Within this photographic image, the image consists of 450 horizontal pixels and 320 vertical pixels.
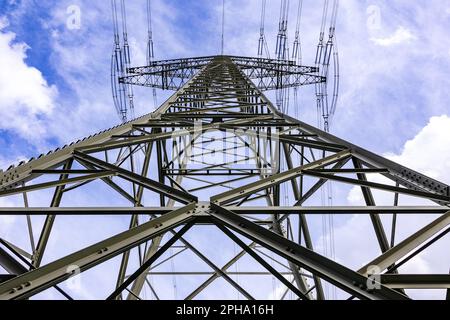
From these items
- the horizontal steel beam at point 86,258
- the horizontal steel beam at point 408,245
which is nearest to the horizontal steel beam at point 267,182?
the horizontal steel beam at point 86,258

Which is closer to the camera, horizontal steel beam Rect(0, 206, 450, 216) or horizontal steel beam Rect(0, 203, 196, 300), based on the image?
horizontal steel beam Rect(0, 203, 196, 300)

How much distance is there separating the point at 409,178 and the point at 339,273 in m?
2.63

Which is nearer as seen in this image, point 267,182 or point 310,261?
point 310,261

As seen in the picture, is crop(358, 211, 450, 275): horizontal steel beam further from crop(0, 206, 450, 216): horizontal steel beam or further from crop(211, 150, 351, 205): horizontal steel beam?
crop(211, 150, 351, 205): horizontal steel beam

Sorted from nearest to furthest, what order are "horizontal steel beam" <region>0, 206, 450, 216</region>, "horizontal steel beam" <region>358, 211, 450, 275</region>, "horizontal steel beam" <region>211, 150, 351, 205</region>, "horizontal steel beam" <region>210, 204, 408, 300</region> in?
"horizontal steel beam" <region>210, 204, 408, 300</region> → "horizontal steel beam" <region>358, 211, 450, 275</region> → "horizontal steel beam" <region>0, 206, 450, 216</region> → "horizontal steel beam" <region>211, 150, 351, 205</region>

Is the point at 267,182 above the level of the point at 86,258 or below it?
above

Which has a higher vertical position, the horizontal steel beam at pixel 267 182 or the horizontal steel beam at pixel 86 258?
the horizontal steel beam at pixel 267 182

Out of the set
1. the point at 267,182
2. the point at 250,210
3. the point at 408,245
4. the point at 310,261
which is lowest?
the point at 310,261

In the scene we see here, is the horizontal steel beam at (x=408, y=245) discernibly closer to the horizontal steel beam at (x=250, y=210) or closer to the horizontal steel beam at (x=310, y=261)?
the horizontal steel beam at (x=310, y=261)

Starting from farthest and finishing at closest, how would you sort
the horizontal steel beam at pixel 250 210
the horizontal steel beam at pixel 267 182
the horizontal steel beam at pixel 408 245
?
the horizontal steel beam at pixel 267 182
the horizontal steel beam at pixel 250 210
the horizontal steel beam at pixel 408 245

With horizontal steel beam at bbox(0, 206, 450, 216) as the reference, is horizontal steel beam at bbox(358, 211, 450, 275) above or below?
below

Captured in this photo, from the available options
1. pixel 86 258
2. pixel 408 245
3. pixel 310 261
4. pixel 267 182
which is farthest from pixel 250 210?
pixel 86 258

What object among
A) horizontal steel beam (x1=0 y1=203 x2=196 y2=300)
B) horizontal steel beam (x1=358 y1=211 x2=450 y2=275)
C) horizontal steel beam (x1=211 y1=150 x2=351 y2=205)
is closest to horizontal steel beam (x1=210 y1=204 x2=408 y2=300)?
horizontal steel beam (x1=358 y1=211 x2=450 y2=275)

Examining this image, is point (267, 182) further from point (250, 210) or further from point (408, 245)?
point (408, 245)
